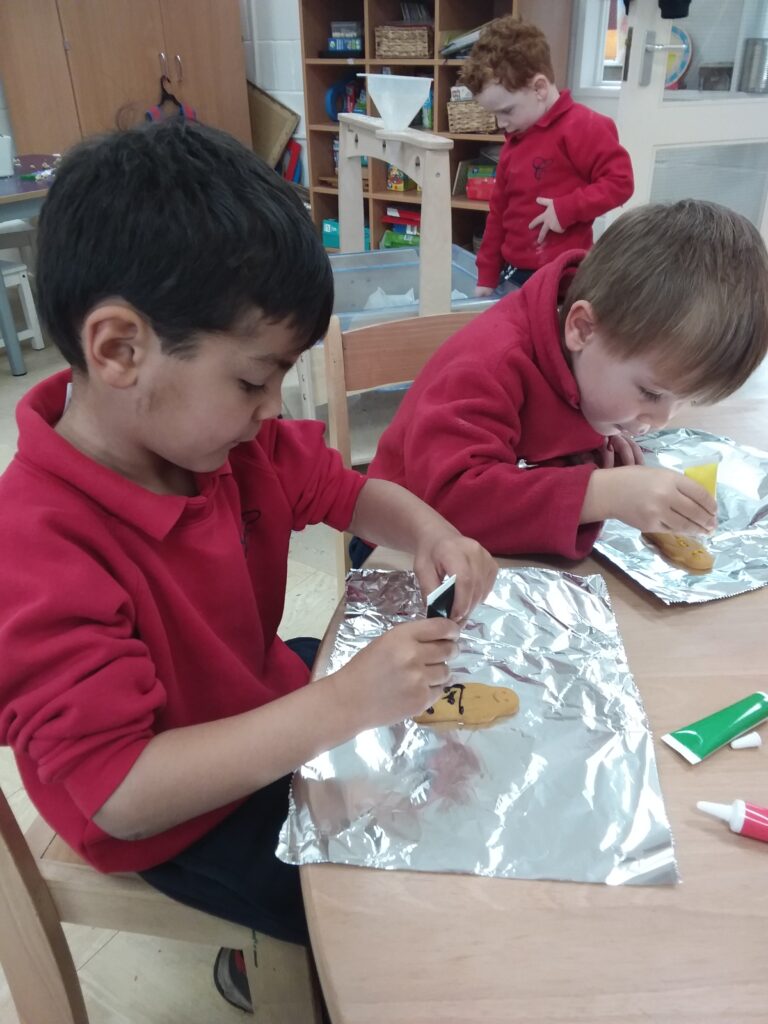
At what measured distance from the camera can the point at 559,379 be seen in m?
0.88

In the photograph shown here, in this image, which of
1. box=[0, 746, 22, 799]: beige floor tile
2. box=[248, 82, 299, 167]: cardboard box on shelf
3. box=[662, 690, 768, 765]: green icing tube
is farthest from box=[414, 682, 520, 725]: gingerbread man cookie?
box=[248, 82, 299, 167]: cardboard box on shelf

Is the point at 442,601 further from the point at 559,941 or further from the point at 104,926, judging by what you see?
the point at 104,926

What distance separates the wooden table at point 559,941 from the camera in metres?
0.37

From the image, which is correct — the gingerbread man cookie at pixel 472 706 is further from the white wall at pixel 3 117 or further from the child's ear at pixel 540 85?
the white wall at pixel 3 117

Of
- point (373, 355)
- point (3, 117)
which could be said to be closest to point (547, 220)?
point (373, 355)

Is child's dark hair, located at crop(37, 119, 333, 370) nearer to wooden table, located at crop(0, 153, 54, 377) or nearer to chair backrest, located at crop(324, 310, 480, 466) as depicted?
chair backrest, located at crop(324, 310, 480, 466)

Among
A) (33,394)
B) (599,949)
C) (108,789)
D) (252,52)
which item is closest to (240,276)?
(33,394)

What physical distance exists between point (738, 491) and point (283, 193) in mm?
643

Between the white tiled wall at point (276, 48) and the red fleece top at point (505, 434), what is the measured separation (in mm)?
3416

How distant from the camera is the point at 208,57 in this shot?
3732 millimetres

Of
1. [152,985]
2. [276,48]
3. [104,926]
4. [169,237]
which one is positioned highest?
[276,48]

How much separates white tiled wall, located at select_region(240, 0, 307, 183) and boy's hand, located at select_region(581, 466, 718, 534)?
3.66 metres

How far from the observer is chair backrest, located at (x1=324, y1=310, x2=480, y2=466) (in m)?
1.03

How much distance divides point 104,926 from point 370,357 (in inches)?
29.7
